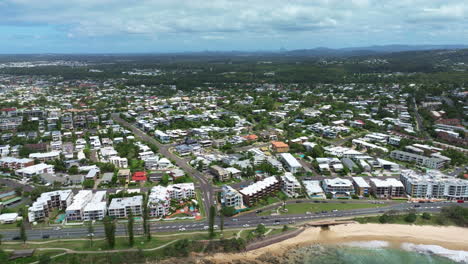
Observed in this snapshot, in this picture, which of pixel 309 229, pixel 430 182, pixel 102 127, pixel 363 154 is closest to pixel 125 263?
pixel 309 229

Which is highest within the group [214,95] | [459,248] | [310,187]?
[214,95]

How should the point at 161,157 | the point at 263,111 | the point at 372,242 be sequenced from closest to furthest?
the point at 372,242
the point at 161,157
the point at 263,111

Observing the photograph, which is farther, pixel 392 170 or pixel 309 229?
pixel 392 170

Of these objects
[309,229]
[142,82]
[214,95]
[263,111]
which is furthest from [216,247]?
[142,82]

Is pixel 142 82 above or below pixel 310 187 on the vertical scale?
above

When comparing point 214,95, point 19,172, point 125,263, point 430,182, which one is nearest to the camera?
point 125,263

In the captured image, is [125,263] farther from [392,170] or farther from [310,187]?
[392,170]

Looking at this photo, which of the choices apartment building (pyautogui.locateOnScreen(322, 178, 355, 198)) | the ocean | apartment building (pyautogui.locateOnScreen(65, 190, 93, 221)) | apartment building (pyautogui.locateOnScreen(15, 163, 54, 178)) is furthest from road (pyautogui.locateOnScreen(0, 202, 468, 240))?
apartment building (pyautogui.locateOnScreen(15, 163, 54, 178))
